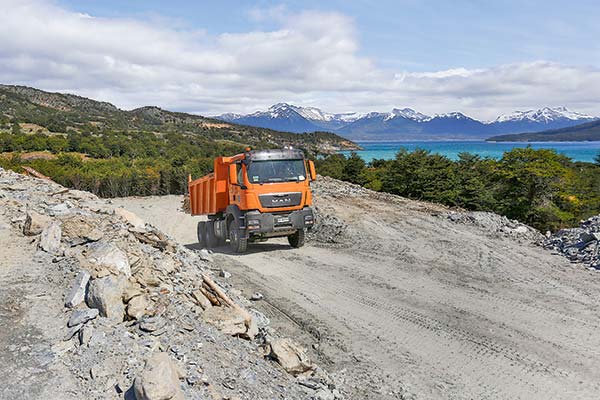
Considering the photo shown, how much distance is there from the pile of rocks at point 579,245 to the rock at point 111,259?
9.33m

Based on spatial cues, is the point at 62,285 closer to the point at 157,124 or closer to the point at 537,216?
the point at 537,216

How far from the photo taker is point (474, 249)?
11.6 metres

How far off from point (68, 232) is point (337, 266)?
18.9ft

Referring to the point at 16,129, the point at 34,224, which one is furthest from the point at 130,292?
the point at 16,129

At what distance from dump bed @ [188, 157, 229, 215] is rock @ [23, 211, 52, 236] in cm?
582

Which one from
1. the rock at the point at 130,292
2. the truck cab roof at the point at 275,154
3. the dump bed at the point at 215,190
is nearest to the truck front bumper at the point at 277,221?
the truck cab roof at the point at 275,154

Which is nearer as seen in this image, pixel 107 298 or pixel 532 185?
pixel 107 298

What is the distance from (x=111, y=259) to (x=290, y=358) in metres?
2.99

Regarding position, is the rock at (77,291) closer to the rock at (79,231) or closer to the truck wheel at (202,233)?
the rock at (79,231)

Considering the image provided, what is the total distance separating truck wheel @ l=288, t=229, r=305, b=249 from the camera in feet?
42.9

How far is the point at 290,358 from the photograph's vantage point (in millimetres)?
5805

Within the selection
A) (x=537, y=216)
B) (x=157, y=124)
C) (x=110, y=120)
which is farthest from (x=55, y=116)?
(x=537, y=216)

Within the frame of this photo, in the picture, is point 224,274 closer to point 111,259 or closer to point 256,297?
point 256,297

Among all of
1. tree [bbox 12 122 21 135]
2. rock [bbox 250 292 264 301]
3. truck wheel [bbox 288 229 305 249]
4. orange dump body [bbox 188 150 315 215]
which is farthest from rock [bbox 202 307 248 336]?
tree [bbox 12 122 21 135]
